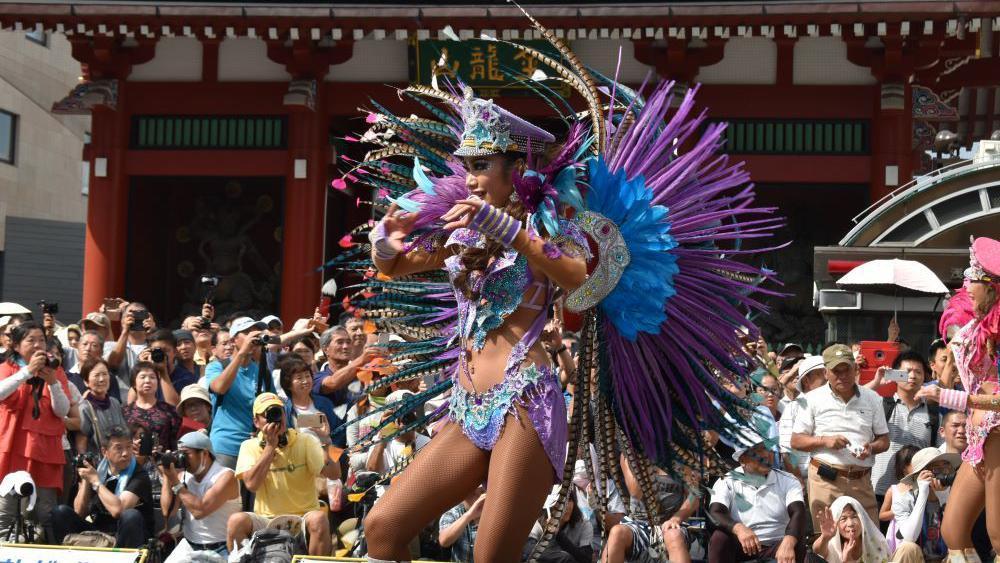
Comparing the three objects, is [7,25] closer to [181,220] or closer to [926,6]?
[181,220]

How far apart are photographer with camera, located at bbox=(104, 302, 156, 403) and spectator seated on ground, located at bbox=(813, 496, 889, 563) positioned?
15.1 ft

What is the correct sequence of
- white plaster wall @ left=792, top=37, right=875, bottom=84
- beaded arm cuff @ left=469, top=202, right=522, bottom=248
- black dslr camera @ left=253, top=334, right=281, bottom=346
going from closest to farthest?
beaded arm cuff @ left=469, top=202, right=522, bottom=248
black dslr camera @ left=253, top=334, right=281, bottom=346
white plaster wall @ left=792, top=37, right=875, bottom=84

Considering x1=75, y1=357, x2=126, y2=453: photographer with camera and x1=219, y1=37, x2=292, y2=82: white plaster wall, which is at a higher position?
x1=219, y1=37, x2=292, y2=82: white plaster wall

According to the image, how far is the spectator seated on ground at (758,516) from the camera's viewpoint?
7.82 metres

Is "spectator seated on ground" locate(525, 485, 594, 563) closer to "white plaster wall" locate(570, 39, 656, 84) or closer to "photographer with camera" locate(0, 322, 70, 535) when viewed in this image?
"photographer with camera" locate(0, 322, 70, 535)

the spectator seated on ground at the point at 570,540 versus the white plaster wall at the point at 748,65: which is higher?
the white plaster wall at the point at 748,65

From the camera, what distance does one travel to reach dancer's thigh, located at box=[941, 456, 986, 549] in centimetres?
646

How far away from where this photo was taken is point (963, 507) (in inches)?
257

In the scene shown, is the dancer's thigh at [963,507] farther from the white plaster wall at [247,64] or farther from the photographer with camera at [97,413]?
the white plaster wall at [247,64]

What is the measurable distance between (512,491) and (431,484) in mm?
267

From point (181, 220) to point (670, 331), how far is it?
12599 millimetres

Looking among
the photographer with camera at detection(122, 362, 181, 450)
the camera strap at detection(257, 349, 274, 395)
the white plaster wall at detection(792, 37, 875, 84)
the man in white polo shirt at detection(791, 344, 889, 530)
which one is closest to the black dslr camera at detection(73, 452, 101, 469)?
the photographer with camera at detection(122, 362, 181, 450)

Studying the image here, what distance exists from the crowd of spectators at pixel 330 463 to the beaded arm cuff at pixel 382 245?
6.98 feet

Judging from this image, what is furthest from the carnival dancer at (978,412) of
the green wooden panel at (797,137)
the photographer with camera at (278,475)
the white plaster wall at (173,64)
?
the white plaster wall at (173,64)
